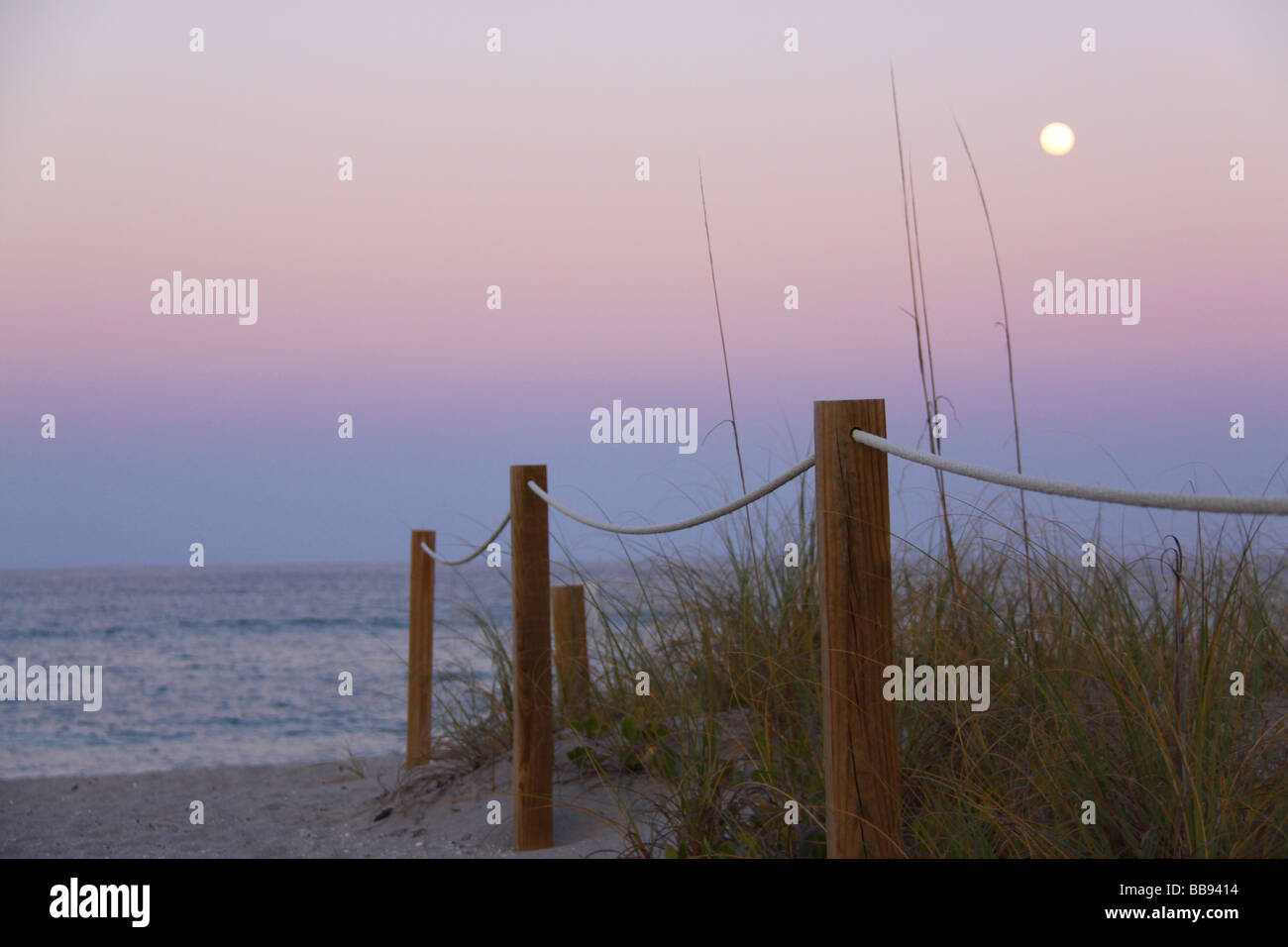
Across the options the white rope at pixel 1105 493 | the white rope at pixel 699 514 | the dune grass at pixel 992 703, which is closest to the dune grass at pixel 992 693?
the dune grass at pixel 992 703

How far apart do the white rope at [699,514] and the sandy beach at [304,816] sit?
0.80 metres

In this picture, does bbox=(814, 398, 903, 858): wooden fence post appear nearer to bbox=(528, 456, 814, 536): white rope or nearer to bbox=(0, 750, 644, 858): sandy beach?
bbox=(528, 456, 814, 536): white rope

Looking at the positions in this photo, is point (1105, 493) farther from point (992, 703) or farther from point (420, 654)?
point (420, 654)

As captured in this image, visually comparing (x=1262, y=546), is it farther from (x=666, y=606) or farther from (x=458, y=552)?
(x=458, y=552)

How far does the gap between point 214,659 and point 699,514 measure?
18442 mm

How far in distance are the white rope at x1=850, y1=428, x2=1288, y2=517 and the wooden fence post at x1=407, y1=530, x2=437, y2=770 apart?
12.5 ft

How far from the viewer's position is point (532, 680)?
146 inches

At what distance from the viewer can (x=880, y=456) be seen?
1.94 meters

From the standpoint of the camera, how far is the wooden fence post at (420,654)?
5270 millimetres

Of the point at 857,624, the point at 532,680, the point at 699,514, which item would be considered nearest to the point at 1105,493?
the point at 857,624

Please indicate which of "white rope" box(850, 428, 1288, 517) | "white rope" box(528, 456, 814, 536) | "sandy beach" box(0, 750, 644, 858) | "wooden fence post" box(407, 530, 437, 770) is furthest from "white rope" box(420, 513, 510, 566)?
"white rope" box(850, 428, 1288, 517)

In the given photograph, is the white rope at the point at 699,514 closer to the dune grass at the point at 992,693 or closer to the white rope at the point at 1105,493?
the white rope at the point at 1105,493

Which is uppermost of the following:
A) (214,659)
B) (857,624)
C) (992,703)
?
(857,624)

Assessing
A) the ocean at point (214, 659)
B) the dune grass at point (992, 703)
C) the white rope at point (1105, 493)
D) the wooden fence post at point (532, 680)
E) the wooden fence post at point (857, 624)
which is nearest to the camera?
the white rope at point (1105, 493)
